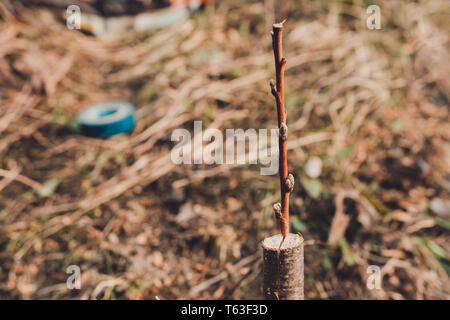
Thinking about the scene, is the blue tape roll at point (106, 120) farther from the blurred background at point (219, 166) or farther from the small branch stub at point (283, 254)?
the small branch stub at point (283, 254)

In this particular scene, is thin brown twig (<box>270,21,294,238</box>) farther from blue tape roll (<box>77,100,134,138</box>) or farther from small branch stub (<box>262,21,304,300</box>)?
blue tape roll (<box>77,100,134,138</box>)

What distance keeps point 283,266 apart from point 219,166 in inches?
32.7

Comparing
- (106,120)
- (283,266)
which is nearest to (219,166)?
(106,120)

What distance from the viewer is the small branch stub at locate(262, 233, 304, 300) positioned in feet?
3.04

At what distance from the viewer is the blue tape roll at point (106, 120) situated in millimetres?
1888

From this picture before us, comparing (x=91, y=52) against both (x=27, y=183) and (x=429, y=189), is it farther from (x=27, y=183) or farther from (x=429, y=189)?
(x=429, y=189)

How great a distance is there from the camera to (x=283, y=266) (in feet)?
3.10

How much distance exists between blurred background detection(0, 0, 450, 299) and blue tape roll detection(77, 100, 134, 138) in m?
0.06

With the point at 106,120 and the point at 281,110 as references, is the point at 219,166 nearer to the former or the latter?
the point at 106,120

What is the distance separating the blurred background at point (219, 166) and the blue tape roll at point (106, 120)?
62mm

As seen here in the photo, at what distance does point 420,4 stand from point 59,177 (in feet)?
8.02

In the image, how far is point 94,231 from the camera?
5.11 ft

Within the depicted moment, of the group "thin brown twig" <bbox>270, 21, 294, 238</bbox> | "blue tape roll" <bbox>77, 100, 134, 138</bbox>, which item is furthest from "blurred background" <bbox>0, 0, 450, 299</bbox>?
"thin brown twig" <bbox>270, 21, 294, 238</bbox>

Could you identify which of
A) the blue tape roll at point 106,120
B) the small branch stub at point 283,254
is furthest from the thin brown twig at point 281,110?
the blue tape roll at point 106,120
